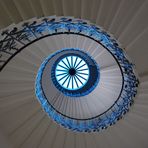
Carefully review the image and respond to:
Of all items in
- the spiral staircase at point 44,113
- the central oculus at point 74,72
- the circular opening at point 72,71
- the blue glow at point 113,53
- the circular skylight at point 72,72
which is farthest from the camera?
the circular opening at point 72,71

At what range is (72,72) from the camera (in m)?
13.8

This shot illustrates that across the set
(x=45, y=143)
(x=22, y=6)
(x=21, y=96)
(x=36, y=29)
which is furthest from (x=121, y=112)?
(x=22, y=6)

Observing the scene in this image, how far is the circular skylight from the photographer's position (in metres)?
12.9

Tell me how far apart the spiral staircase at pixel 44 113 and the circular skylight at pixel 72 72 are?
3.69 m

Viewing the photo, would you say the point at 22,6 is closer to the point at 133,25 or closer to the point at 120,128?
the point at 133,25

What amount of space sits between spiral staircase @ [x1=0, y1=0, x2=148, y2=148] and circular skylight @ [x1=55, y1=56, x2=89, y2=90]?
12.1 ft

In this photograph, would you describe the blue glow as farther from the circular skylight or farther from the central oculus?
the circular skylight

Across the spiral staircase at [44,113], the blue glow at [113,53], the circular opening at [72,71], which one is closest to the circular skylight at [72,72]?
the circular opening at [72,71]

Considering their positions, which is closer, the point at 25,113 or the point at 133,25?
the point at 133,25

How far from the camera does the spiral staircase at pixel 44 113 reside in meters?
4.95

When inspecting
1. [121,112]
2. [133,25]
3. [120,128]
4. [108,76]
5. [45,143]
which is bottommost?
[45,143]

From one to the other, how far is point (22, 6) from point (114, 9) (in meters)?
1.99

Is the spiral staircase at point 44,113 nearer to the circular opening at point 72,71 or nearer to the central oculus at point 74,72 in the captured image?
the central oculus at point 74,72

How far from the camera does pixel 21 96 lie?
25.5ft
